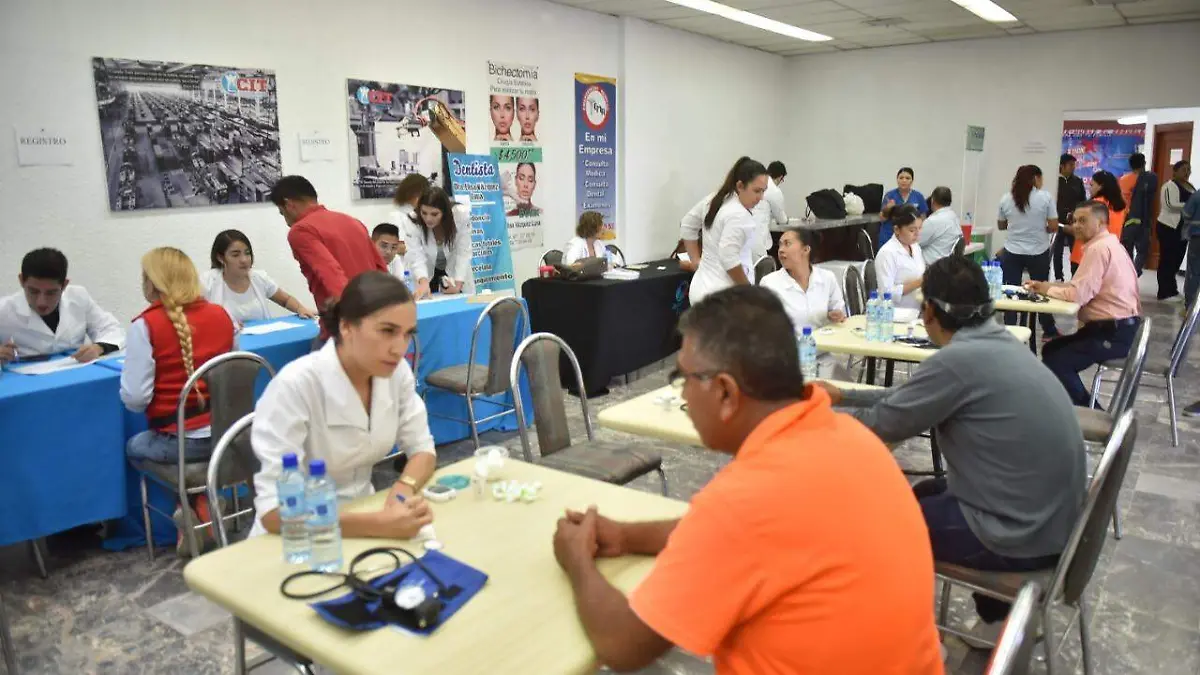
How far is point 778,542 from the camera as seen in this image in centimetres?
109

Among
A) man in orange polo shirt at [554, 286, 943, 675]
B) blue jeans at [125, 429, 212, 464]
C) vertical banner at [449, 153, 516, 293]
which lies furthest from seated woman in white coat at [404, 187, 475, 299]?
man in orange polo shirt at [554, 286, 943, 675]

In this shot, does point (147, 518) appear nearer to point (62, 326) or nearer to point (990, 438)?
point (62, 326)

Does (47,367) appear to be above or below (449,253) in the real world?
below

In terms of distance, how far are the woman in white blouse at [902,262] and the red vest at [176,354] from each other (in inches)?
147

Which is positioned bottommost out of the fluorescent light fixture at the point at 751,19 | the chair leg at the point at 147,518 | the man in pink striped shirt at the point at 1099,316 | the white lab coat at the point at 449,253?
the chair leg at the point at 147,518

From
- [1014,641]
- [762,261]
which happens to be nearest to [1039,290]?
[762,261]

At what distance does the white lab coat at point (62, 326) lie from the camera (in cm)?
362

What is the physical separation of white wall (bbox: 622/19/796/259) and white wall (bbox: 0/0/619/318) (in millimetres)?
958

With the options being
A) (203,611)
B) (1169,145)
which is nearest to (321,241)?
(203,611)

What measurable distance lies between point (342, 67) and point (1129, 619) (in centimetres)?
542

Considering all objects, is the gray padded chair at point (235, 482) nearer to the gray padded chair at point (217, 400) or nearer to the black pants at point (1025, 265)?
the gray padded chair at point (217, 400)

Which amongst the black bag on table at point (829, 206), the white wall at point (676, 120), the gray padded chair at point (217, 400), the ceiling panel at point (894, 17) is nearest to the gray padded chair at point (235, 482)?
the gray padded chair at point (217, 400)

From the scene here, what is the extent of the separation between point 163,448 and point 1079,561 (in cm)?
308

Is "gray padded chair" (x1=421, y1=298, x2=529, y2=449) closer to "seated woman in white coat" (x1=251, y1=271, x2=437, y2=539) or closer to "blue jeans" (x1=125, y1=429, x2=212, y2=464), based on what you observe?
"blue jeans" (x1=125, y1=429, x2=212, y2=464)
